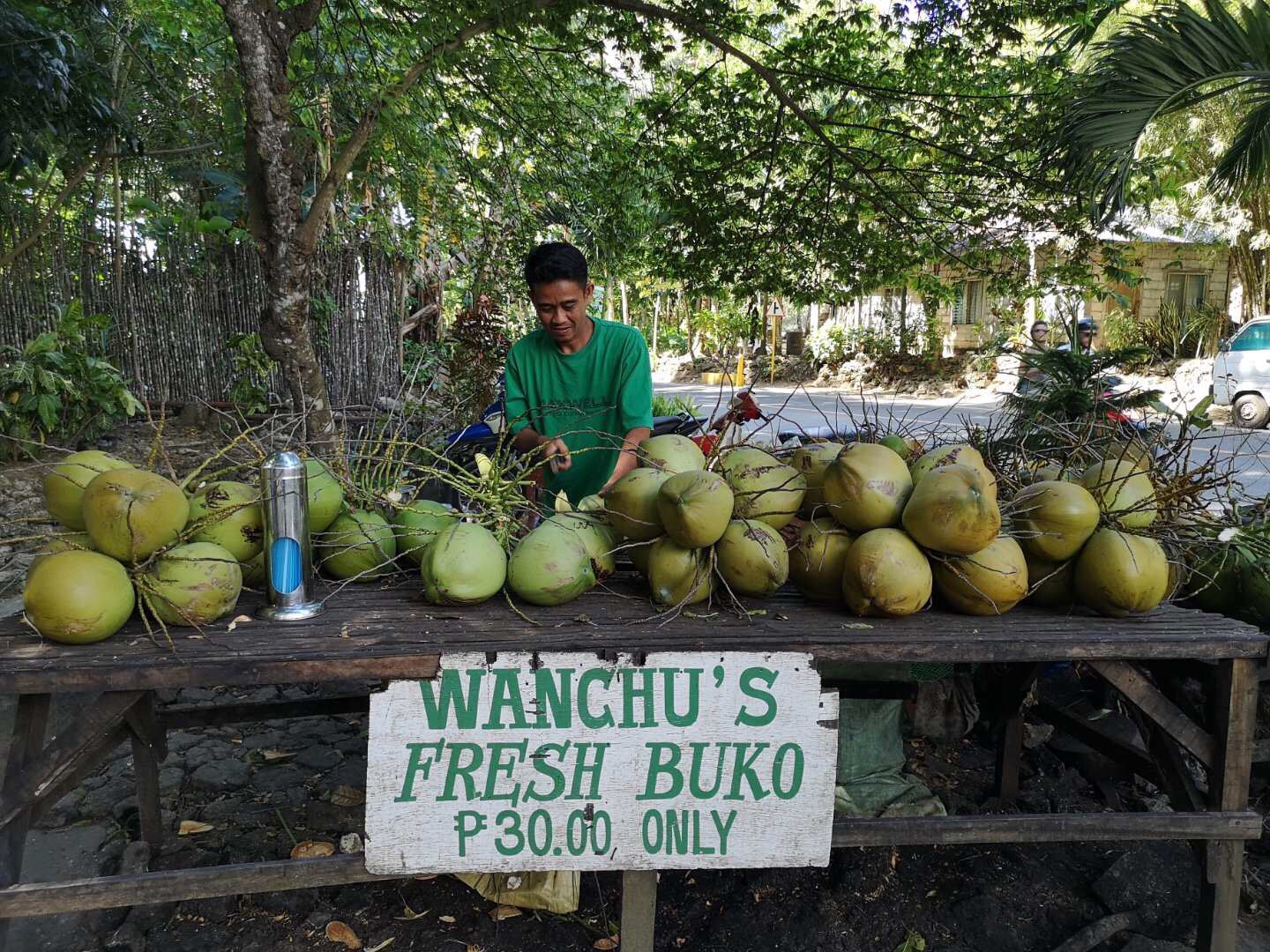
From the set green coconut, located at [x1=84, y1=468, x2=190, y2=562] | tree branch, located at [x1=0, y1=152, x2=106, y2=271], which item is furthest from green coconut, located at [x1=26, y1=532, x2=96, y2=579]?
tree branch, located at [x1=0, y1=152, x2=106, y2=271]

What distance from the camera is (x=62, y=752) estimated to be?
4.82 ft

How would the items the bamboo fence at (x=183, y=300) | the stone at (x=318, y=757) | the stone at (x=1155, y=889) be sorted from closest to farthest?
the stone at (x=1155, y=889) → the stone at (x=318, y=757) → the bamboo fence at (x=183, y=300)

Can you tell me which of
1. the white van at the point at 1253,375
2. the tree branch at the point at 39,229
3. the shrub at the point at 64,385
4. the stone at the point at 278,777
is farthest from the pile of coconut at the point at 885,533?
the white van at the point at 1253,375

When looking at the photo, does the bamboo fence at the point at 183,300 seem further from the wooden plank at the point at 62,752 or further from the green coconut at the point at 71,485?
the wooden plank at the point at 62,752

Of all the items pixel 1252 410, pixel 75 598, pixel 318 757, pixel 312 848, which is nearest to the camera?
pixel 75 598

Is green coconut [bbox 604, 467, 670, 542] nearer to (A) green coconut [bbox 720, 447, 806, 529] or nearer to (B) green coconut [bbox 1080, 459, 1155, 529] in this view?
(A) green coconut [bbox 720, 447, 806, 529]

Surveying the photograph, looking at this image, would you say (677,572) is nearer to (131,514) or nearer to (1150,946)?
(131,514)

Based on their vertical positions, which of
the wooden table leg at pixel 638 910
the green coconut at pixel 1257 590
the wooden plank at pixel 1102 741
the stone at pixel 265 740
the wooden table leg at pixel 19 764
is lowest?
the stone at pixel 265 740

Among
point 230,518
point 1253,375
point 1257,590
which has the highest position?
point 1253,375

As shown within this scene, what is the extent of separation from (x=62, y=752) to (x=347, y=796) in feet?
4.03

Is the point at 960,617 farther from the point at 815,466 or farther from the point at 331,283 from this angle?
the point at 331,283

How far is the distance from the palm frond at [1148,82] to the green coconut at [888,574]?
11.9ft

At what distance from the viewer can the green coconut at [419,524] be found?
167 centimetres

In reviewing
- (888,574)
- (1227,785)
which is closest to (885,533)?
(888,574)
